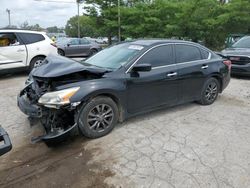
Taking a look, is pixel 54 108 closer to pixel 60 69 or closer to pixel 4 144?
pixel 60 69

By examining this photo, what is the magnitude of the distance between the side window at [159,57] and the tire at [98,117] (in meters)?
0.94

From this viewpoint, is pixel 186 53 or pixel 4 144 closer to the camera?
pixel 4 144

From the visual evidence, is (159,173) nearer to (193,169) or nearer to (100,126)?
(193,169)

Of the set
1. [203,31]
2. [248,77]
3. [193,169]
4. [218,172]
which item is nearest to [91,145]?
[193,169]

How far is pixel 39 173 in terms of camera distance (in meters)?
3.10

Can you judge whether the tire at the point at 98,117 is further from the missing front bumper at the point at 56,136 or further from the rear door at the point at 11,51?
the rear door at the point at 11,51

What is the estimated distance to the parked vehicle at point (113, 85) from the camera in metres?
3.65

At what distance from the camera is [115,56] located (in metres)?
4.62

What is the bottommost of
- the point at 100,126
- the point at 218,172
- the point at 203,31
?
the point at 218,172

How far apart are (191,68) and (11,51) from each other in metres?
5.86

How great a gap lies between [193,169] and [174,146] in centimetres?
62

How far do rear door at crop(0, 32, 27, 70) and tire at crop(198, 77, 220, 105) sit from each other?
5886 millimetres

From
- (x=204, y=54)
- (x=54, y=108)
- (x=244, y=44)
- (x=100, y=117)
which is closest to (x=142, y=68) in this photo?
(x=100, y=117)

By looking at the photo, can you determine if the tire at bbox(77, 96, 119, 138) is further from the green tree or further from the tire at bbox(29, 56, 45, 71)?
the green tree
